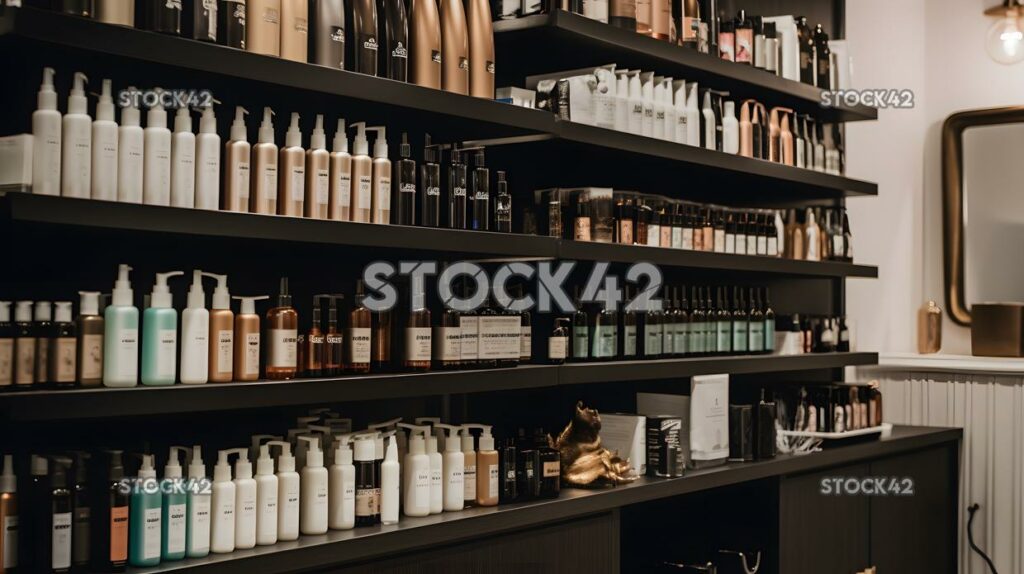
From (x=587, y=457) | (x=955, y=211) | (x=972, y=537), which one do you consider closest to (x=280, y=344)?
(x=587, y=457)

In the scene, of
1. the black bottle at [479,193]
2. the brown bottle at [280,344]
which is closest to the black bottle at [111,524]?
the brown bottle at [280,344]

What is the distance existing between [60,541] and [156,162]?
0.74 m

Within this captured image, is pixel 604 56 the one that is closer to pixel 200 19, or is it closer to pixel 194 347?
pixel 200 19

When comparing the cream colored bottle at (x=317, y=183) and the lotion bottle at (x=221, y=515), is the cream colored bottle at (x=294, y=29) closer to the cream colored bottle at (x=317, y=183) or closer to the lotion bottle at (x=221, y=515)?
the cream colored bottle at (x=317, y=183)

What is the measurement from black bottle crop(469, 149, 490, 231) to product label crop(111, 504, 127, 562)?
112 cm

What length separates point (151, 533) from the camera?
2.04 m

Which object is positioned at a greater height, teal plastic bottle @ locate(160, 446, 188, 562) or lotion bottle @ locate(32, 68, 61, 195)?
lotion bottle @ locate(32, 68, 61, 195)

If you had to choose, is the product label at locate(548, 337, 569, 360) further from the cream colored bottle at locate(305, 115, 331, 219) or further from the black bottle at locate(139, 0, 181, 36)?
the black bottle at locate(139, 0, 181, 36)

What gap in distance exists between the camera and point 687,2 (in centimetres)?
354

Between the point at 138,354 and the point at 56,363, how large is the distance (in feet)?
0.56

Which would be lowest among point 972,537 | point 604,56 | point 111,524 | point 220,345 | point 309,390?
point 972,537

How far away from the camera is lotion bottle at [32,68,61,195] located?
192 centimetres

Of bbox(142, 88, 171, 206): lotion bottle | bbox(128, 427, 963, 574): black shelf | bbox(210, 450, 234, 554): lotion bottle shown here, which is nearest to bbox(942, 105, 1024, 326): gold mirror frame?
bbox(128, 427, 963, 574): black shelf

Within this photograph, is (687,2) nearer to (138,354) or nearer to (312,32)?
(312,32)
